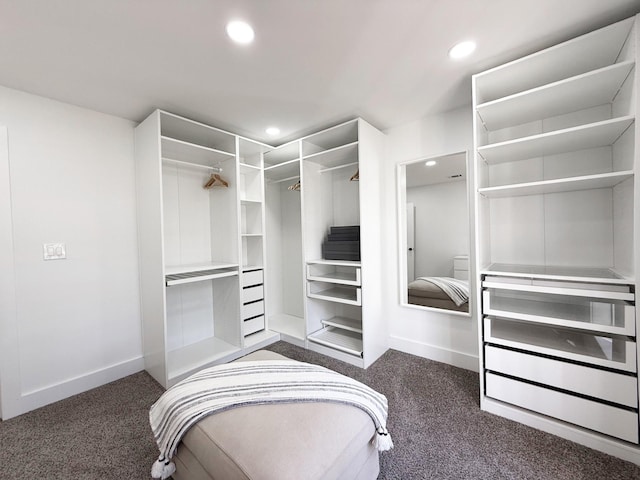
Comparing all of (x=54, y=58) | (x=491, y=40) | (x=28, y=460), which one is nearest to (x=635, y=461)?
(x=491, y=40)

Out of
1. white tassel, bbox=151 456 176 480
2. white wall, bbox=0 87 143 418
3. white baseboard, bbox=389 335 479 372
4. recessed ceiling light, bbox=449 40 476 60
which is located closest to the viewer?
white tassel, bbox=151 456 176 480

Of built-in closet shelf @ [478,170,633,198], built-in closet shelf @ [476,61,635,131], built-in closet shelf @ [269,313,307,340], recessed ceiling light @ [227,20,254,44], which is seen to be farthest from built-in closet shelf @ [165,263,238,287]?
built-in closet shelf @ [476,61,635,131]

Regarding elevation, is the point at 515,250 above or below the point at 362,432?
above

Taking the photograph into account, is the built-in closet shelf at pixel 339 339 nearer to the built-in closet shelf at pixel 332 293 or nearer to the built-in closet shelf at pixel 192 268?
the built-in closet shelf at pixel 332 293

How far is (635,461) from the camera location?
139cm

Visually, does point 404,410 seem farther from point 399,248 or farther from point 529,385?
point 399,248

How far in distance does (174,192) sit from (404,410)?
2.87m

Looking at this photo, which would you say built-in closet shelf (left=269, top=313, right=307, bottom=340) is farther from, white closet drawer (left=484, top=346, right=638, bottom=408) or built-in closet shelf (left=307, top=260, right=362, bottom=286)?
white closet drawer (left=484, top=346, right=638, bottom=408)

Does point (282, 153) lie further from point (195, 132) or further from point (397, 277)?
point (397, 277)

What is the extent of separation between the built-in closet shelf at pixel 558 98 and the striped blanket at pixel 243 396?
6.55ft

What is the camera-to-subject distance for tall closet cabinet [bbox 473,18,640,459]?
1.43 meters

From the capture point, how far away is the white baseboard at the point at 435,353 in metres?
2.36

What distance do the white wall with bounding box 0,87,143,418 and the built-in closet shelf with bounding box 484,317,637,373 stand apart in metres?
3.09

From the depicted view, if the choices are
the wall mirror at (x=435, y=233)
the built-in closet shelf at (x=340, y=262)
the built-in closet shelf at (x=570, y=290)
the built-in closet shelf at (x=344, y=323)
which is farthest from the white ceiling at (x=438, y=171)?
the built-in closet shelf at (x=344, y=323)
